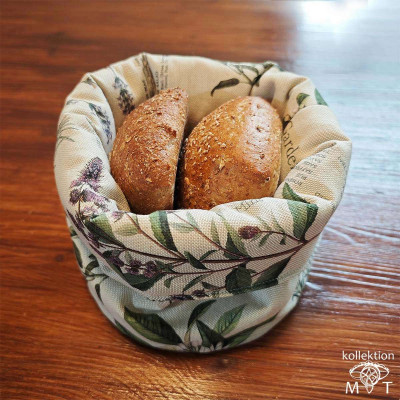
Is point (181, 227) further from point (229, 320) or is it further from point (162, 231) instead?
point (229, 320)

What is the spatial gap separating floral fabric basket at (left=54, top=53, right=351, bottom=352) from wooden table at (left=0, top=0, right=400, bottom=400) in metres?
0.04

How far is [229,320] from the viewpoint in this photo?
0.57m

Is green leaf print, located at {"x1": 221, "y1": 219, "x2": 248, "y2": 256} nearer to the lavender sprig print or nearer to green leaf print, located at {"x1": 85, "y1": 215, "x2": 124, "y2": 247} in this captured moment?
green leaf print, located at {"x1": 85, "y1": 215, "x2": 124, "y2": 247}

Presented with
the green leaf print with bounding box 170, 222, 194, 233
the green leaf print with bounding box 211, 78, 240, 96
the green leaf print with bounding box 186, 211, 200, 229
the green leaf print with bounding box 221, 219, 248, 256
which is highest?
the green leaf print with bounding box 211, 78, 240, 96

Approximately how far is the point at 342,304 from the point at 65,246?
39 cm

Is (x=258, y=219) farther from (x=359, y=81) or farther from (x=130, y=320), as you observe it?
(x=359, y=81)

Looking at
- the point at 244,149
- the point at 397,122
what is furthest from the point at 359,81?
the point at 244,149

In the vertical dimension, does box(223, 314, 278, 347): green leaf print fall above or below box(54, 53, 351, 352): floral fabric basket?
below

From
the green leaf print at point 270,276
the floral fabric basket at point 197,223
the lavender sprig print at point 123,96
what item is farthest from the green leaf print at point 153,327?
the lavender sprig print at point 123,96

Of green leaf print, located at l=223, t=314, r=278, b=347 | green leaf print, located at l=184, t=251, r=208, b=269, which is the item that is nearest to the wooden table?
green leaf print, located at l=223, t=314, r=278, b=347

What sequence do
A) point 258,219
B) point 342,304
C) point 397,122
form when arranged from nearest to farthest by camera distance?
point 258,219, point 342,304, point 397,122

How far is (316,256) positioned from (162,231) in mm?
279

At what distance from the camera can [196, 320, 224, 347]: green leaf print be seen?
0.56 metres

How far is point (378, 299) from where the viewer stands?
614 mm
